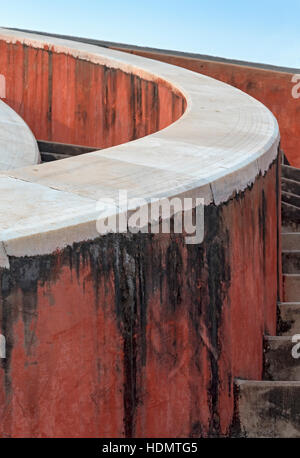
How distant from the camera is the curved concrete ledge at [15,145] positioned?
5301 millimetres

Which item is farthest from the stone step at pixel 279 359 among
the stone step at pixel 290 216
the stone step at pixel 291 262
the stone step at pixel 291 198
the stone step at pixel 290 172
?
the stone step at pixel 290 172

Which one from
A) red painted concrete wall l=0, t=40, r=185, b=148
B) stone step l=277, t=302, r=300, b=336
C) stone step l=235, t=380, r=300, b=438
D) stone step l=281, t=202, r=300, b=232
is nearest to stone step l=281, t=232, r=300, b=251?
stone step l=281, t=202, r=300, b=232

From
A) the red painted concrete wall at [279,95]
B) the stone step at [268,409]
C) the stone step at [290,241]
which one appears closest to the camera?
the stone step at [268,409]

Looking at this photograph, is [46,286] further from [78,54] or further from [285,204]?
[78,54]

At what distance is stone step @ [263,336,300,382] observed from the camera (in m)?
3.80

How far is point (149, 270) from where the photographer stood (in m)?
2.49

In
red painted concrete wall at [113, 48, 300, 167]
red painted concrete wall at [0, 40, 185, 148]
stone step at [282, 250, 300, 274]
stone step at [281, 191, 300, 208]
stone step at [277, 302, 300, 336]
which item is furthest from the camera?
red painted concrete wall at [113, 48, 300, 167]

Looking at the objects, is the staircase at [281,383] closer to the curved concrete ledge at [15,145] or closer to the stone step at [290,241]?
the stone step at [290,241]

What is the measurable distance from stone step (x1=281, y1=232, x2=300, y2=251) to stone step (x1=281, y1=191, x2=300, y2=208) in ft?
1.95

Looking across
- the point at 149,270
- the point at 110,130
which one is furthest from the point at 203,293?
the point at 110,130

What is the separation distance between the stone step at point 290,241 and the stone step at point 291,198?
1.95 ft

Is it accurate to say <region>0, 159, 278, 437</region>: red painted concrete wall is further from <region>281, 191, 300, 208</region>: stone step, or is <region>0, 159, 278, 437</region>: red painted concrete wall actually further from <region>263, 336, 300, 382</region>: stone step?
<region>281, 191, 300, 208</region>: stone step

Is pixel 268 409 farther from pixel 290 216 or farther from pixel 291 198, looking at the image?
pixel 291 198
